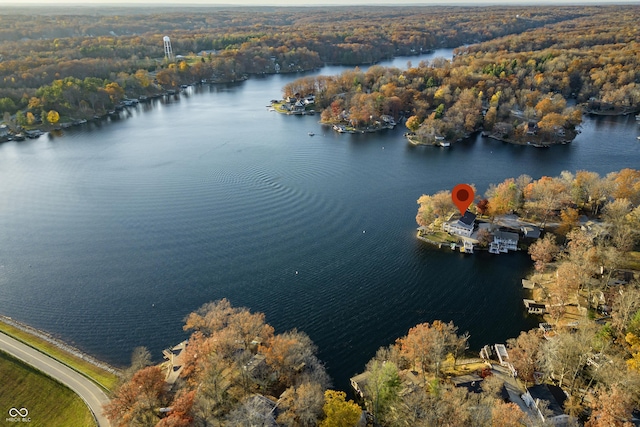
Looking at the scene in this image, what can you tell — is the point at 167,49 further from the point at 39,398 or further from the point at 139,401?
the point at 139,401

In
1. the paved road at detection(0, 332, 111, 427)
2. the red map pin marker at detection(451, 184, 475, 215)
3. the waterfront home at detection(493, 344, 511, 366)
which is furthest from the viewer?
the red map pin marker at detection(451, 184, 475, 215)

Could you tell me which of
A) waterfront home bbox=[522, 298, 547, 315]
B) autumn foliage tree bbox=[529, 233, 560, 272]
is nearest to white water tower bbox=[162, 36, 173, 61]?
autumn foliage tree bbox=[529, 233, 560, 272]

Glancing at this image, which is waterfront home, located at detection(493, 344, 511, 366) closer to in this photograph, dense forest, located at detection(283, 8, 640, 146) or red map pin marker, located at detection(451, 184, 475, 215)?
red map pin marker, located at detection(451, 184, 475, 215)

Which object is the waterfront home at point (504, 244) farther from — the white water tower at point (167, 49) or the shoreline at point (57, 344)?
the white water tower at point (167, 49)

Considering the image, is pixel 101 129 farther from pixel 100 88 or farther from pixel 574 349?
pixel 574 349

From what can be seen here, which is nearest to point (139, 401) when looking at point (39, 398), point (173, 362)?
point (173, 362)
